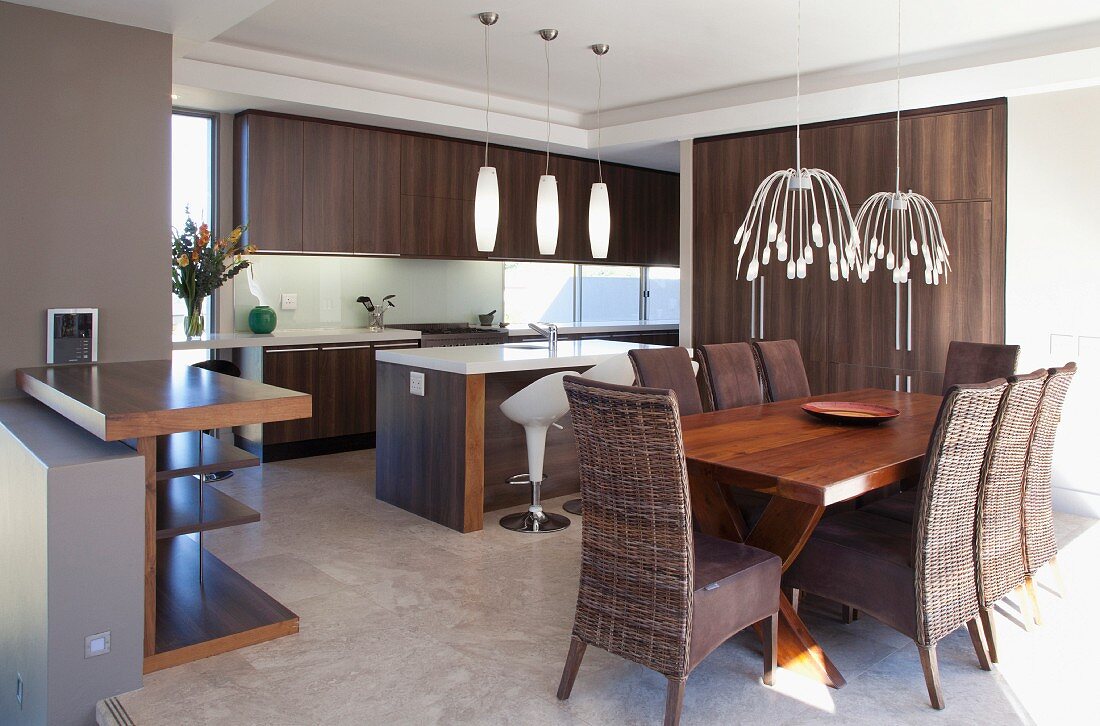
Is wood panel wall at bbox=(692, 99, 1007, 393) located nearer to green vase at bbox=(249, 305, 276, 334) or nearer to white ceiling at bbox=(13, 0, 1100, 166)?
white ceiling at bbox=(13, 0, 1100, 166)

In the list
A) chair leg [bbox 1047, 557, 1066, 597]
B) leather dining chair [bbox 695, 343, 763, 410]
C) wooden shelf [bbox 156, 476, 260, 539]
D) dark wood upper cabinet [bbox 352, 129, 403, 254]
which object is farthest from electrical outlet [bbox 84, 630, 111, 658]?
dark wood upper cabinet [bbox 352, 129, 403, 254]

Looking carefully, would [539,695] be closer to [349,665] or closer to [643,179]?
[349,665]

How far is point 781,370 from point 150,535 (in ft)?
9.61

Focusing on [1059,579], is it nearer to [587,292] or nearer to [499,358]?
[499,358]

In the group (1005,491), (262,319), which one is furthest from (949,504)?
(262,319)

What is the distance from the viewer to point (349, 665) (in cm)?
274

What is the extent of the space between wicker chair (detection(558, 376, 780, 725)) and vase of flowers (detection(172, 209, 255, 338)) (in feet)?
12.0

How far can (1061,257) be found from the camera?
4754 mm

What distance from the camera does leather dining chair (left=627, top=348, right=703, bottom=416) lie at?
137 inches

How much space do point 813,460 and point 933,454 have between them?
1.11ft

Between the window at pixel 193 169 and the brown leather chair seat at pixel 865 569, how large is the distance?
442cm

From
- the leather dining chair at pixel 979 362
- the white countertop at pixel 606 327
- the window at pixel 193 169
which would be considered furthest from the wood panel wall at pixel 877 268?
the window at pixel 193 169

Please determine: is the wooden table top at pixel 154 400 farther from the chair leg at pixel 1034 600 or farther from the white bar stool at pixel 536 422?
the chair leg at pixel 1034 600

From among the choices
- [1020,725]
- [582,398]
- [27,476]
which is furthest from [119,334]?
[1020,725]
